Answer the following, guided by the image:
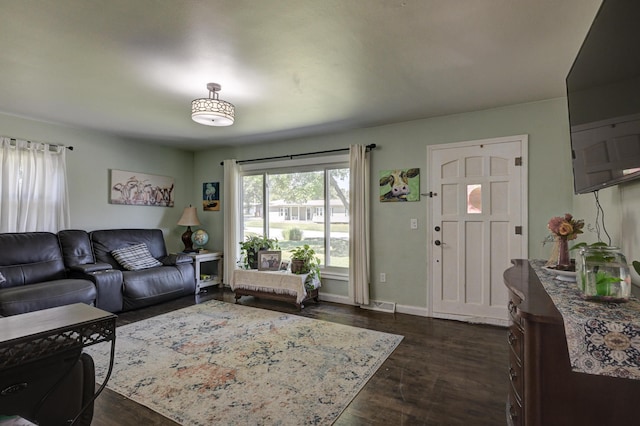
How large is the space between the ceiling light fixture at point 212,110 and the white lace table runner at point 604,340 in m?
2.62

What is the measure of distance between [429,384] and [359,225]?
7.16ft

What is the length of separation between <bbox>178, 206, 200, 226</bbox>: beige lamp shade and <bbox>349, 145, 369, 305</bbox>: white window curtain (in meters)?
2.80

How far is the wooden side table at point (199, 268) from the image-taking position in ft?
16.3

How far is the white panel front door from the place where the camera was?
3408mm

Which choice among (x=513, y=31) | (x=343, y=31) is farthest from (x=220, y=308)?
(x=513, y=31)

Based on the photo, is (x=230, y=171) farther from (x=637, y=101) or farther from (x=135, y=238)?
Answer: (x=637, y=101)

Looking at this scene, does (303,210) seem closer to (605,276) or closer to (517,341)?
(517,341)

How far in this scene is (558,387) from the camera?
47.0 inches

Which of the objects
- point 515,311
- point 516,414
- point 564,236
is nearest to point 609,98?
point 564,236

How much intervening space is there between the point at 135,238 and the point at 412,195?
4.02 meters

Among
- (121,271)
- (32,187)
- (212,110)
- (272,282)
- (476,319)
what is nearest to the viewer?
(212,110)

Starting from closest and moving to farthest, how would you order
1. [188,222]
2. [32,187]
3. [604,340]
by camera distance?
[604,340] → [32,187] → [188,222]

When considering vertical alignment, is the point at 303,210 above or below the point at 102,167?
below

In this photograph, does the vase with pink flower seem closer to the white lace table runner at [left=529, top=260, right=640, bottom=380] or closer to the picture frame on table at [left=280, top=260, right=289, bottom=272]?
the white lace table runner at [left=529, top=260, right=640, bottom=380]
